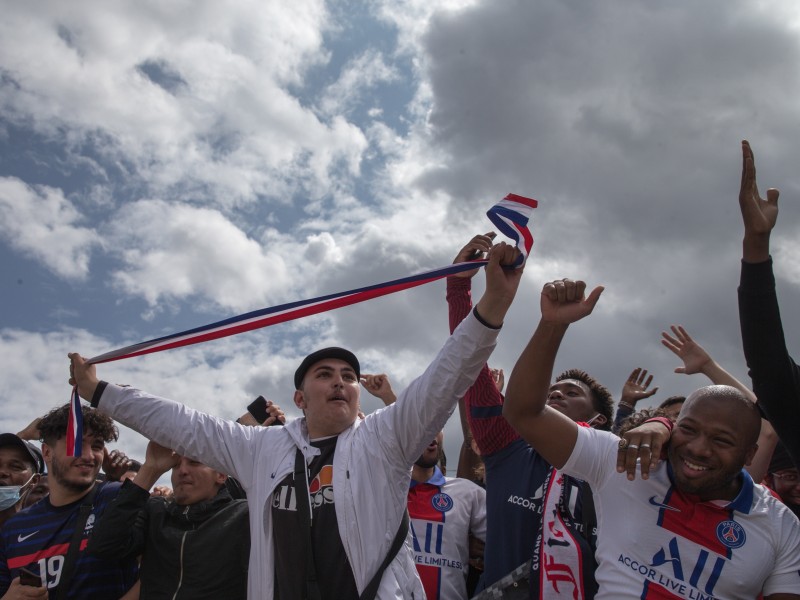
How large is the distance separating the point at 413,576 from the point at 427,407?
0.91 m

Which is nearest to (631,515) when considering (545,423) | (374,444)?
(545,423)

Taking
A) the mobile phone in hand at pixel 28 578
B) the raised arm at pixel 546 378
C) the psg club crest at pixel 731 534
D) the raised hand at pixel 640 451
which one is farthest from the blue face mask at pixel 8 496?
the psg club crest at pixel 731 534

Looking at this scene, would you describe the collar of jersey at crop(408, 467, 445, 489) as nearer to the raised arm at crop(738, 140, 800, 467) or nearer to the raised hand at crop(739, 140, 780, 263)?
the raised arm at crop(738, 140, 800, 467)

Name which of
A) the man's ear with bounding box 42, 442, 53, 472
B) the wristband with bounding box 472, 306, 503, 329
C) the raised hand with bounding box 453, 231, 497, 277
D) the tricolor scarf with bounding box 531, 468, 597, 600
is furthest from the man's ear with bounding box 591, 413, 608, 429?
the man's ear with bounding box 42, 442, 53, 472

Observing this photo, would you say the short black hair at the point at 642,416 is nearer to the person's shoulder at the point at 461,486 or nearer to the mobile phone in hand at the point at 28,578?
the person's shoulder at the point at 461,486

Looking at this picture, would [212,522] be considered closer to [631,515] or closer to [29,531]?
[29,531]

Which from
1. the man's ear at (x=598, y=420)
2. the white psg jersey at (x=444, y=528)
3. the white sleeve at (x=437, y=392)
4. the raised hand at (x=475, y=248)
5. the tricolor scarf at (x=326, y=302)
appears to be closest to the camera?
the white sleeve at (x=437, y=392)

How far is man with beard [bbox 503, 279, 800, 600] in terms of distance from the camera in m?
3.05

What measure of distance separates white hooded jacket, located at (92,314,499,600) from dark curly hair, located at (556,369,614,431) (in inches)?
85.1

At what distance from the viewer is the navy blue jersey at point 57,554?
4.56m

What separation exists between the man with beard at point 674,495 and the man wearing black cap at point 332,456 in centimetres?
32

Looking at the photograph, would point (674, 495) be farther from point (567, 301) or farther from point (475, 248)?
point (475, 248)

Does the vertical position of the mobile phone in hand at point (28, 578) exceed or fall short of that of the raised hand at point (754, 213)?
it falls short

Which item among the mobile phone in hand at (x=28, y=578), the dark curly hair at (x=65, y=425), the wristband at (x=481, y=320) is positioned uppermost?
the dark curly hair at (x=65, y=425)
